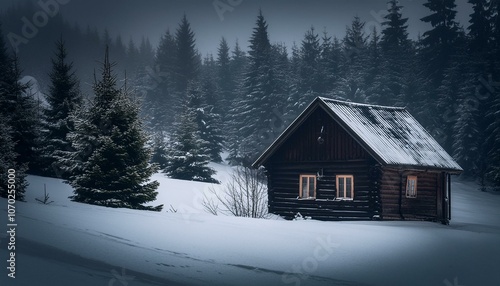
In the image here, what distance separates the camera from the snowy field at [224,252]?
1220 cm

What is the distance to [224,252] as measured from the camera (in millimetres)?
15234

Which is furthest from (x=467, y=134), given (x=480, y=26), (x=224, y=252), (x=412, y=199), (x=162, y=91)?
(x=162, y=91)

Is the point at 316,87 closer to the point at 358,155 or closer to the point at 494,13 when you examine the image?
the point at 494,13

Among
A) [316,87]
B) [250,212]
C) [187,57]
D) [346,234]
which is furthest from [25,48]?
[346,234]

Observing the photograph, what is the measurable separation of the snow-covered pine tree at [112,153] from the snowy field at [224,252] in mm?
2526

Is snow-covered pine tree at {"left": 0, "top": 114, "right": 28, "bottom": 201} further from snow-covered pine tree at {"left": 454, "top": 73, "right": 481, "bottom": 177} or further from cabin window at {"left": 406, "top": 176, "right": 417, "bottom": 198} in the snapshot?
snow-covered pine tree at {"left": 454, "top": 73, "right": 481, "bottom": 177}

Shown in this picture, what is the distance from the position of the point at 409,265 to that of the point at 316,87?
6124 centimetres

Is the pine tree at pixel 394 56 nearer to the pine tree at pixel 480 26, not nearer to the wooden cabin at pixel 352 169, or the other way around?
the pine tree at pixel 480 26

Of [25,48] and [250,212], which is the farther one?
[25,48]

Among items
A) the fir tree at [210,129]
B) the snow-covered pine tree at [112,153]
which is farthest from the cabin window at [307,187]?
the fir tree at [210,129]

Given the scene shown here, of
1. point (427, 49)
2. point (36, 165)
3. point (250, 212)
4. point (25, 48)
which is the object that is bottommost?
point (250, 212)

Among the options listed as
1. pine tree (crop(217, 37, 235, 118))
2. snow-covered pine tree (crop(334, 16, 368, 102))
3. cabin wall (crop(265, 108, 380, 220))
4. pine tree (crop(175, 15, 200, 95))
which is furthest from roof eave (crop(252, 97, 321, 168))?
pine tree (crop(175, 15, 200, 95))

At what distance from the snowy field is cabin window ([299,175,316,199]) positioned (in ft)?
25.8

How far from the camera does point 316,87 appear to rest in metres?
75.0
